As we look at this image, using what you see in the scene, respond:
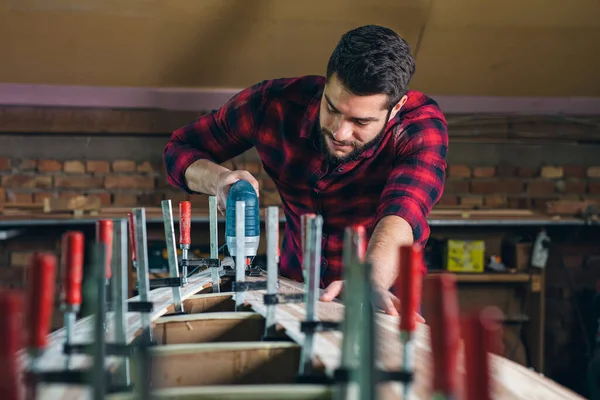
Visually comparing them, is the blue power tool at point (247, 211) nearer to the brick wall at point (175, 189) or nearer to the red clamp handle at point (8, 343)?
the red clamp handle at point (8, 343)

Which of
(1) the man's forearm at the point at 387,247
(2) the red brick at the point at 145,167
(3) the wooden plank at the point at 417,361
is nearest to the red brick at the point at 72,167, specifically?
(2) the red brick at the point at 145,167

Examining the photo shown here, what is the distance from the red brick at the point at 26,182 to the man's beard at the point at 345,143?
2.93 m

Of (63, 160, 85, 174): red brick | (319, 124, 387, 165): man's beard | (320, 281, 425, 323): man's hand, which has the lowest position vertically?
(320, 281, 425, 323): man's hand

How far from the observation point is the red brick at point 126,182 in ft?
15.1

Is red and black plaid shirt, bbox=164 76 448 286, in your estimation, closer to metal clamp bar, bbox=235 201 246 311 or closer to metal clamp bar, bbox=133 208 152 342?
metal clamp bar, bbox=235 201 246 311

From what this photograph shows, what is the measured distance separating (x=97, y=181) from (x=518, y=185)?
3247 millimetres

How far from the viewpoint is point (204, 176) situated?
2.52 m

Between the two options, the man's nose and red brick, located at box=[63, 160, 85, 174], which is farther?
red brick, located at box=[63, 160, 85, 174]

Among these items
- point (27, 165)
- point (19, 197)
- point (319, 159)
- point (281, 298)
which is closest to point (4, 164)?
point (27, 165)

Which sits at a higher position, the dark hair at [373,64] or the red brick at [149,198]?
the dark hair at [373,64]

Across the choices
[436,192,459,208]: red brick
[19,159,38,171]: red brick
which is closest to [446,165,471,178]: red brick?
[436,192,459,208]: red brick

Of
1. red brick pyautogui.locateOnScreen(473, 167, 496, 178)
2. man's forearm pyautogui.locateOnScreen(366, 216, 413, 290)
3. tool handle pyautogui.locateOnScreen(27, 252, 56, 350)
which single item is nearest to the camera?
tool handle pyautogui.locateOnScreen(27, 252, 56, 350)

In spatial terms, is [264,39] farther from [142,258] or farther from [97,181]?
[142,258]

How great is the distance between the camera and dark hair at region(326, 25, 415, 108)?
2008mm
